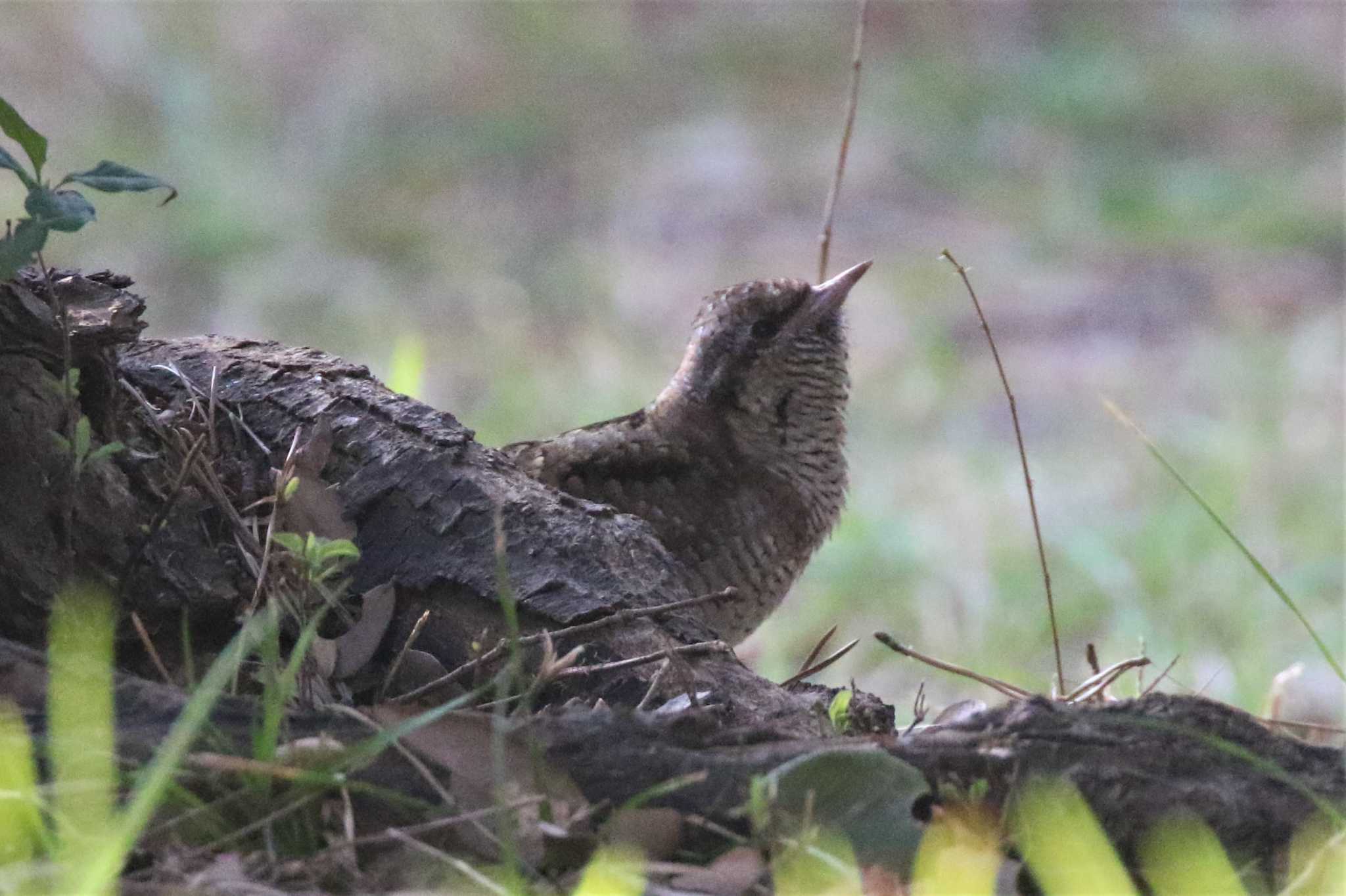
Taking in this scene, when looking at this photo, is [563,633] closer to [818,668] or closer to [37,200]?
[818,668]

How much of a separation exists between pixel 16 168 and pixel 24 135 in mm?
44

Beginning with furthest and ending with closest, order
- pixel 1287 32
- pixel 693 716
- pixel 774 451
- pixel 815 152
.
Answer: pixel 1287 32 → pixel 815 152 → pixel 774 451 → pixel 693 716

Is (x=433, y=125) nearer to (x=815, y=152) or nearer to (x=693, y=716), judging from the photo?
(x=815, y=152)

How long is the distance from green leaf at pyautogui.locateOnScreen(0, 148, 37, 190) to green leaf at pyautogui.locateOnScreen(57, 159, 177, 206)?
0.12ft

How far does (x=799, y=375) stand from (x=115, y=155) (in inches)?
317

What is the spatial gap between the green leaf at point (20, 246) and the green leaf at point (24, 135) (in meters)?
0.07

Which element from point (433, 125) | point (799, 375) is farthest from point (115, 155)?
point (799, 375)

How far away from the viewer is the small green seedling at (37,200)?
186 centimetres

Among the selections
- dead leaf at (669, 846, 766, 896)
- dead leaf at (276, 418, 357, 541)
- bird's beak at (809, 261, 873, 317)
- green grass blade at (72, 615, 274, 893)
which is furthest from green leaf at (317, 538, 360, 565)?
bird's beak at (809, 261, 873, 317)

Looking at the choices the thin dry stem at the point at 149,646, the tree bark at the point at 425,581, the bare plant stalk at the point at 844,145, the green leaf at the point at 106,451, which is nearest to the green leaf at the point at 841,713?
the tree bark at the point at 425,581

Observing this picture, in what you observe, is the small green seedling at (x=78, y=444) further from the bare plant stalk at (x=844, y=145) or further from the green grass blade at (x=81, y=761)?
the bare plant stalk at (x=844, y=145)

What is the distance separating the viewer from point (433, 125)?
11812 millimetres

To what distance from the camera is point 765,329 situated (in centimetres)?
337

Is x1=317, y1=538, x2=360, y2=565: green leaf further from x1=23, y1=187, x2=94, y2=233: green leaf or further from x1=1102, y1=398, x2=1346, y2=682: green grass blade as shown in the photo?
x1=1102, y1=398, x2=1346, y2=682: green grass blade
